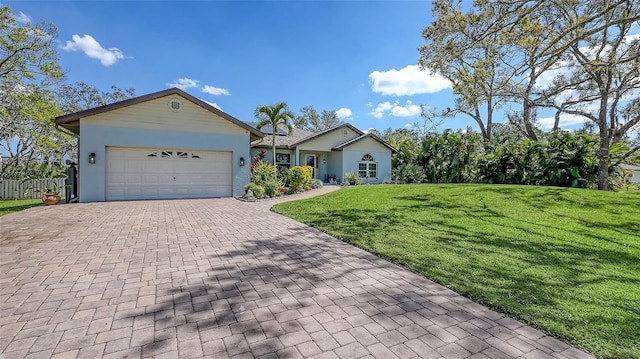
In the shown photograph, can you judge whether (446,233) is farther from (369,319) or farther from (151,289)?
(151,289)

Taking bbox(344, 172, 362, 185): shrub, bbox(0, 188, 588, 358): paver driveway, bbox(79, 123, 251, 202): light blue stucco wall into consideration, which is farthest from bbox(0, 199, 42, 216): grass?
bbox(344, 172, 362, 185): shrub

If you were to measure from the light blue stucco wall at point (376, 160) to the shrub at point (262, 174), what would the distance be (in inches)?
293

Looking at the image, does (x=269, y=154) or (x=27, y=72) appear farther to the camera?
(x=269, y=154)

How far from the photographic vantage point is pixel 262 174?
15102 mm

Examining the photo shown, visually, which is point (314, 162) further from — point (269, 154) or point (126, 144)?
point (126, 144)

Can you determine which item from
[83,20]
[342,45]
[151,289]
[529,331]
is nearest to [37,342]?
[151,289]

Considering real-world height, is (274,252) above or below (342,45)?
Answer: below

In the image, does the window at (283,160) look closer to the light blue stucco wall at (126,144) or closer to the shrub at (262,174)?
the shrub at (262,174)

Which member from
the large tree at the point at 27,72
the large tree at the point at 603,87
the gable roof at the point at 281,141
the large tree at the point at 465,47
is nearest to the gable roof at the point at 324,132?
the gable roof at the point at 281,141

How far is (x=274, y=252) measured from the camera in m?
5.11

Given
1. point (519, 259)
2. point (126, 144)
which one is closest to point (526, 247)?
point (519, 259)

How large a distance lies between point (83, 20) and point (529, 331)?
16913mm

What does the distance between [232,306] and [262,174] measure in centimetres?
1231

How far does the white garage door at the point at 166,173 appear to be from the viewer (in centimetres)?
1269
